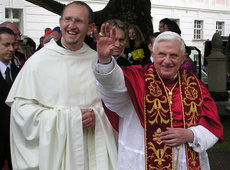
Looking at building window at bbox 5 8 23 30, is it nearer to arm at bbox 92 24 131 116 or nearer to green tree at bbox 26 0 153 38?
green tree at bbox 26 0 153 38

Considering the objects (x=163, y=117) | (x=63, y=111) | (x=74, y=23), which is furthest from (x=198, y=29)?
(x=163, y=117)

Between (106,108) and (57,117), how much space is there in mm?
422

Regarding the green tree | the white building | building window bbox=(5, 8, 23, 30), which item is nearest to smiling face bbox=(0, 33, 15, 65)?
the green tree

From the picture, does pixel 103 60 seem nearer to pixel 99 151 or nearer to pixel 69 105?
pixel 69 105

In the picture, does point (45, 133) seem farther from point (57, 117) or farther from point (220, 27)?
point (220, 27)

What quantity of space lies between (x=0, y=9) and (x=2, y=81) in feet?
49.7

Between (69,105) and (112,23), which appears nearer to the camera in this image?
(69,105)

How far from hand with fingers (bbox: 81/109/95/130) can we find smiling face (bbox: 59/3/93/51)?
1.87 feet

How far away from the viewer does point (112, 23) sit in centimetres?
323

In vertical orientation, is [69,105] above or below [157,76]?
below

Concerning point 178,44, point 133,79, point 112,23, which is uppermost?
point 112,23

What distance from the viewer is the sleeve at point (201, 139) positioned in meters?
2.49

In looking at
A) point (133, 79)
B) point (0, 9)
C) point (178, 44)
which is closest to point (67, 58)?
point (133, 79)

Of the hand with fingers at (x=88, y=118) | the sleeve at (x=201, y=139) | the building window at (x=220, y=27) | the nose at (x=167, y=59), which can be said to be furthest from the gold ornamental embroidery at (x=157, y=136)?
the building window at (x=220, y=27)
